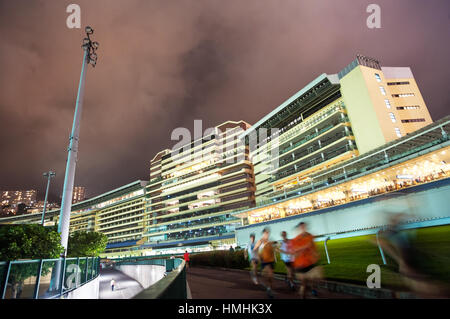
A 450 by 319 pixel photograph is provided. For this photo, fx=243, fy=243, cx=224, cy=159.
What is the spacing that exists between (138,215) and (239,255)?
322 ft

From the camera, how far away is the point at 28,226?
1559cm

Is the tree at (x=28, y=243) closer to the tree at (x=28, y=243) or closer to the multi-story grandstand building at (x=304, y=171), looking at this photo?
the tree at (x=28, y=243)

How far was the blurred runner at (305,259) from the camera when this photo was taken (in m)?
5.58

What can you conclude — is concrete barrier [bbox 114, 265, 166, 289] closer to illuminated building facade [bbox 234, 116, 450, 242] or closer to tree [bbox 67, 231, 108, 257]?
tree [bbox 67, 231, 108, 257]

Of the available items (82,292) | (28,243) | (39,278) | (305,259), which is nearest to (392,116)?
(305,259)

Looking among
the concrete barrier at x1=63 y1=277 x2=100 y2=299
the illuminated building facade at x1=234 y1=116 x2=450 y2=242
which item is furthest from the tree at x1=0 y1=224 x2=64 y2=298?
the illuminated building facade at x1=234 y1=116 x2=450 y2=242

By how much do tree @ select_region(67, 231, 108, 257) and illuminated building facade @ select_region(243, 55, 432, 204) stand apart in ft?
86.3

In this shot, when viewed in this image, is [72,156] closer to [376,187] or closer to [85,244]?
[85,244]

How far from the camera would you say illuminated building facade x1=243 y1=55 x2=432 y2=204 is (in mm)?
43344

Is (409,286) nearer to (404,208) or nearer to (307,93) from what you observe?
(404,208)

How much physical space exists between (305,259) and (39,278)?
11.0 metres

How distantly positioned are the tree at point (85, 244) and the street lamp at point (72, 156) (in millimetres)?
18104

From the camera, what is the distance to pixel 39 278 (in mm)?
10234
